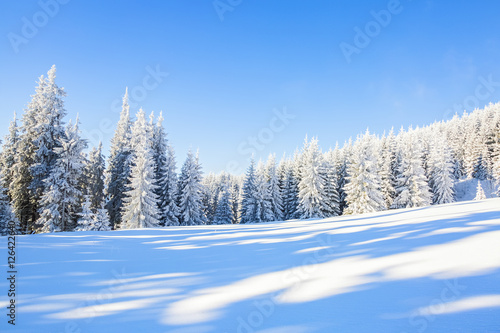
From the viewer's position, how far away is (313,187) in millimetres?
35719

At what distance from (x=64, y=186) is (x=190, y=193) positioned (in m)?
13.6

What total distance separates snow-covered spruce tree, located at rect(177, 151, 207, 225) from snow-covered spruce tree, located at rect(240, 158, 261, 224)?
7.90m

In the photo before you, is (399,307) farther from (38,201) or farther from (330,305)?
(38,201)

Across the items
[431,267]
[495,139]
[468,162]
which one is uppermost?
[495,139]

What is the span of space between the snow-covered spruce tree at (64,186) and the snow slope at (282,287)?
18539 mm

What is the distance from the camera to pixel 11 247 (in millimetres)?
6957

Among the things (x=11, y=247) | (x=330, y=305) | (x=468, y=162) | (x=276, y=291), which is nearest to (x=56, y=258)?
(x=11, y=247)

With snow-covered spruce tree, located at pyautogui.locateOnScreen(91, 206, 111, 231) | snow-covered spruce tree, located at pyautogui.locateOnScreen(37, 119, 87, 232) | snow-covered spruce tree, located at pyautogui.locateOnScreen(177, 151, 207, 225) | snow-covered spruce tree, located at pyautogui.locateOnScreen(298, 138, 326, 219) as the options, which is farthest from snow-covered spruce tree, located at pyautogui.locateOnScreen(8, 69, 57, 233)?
snow-covered spruce tree, located at pyautogui.locateOnScreen(298, 138, 326, 219)

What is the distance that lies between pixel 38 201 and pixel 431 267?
28.5m

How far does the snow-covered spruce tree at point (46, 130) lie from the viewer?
885 inches

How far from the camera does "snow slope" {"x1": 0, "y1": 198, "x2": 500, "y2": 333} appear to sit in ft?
10.1

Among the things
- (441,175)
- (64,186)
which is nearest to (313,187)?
(441,175)

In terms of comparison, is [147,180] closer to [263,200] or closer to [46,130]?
[46,130]

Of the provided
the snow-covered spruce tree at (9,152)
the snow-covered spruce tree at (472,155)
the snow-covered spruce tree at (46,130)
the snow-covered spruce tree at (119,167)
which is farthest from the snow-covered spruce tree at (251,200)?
the snow-covered spruce tree at (472,155)
